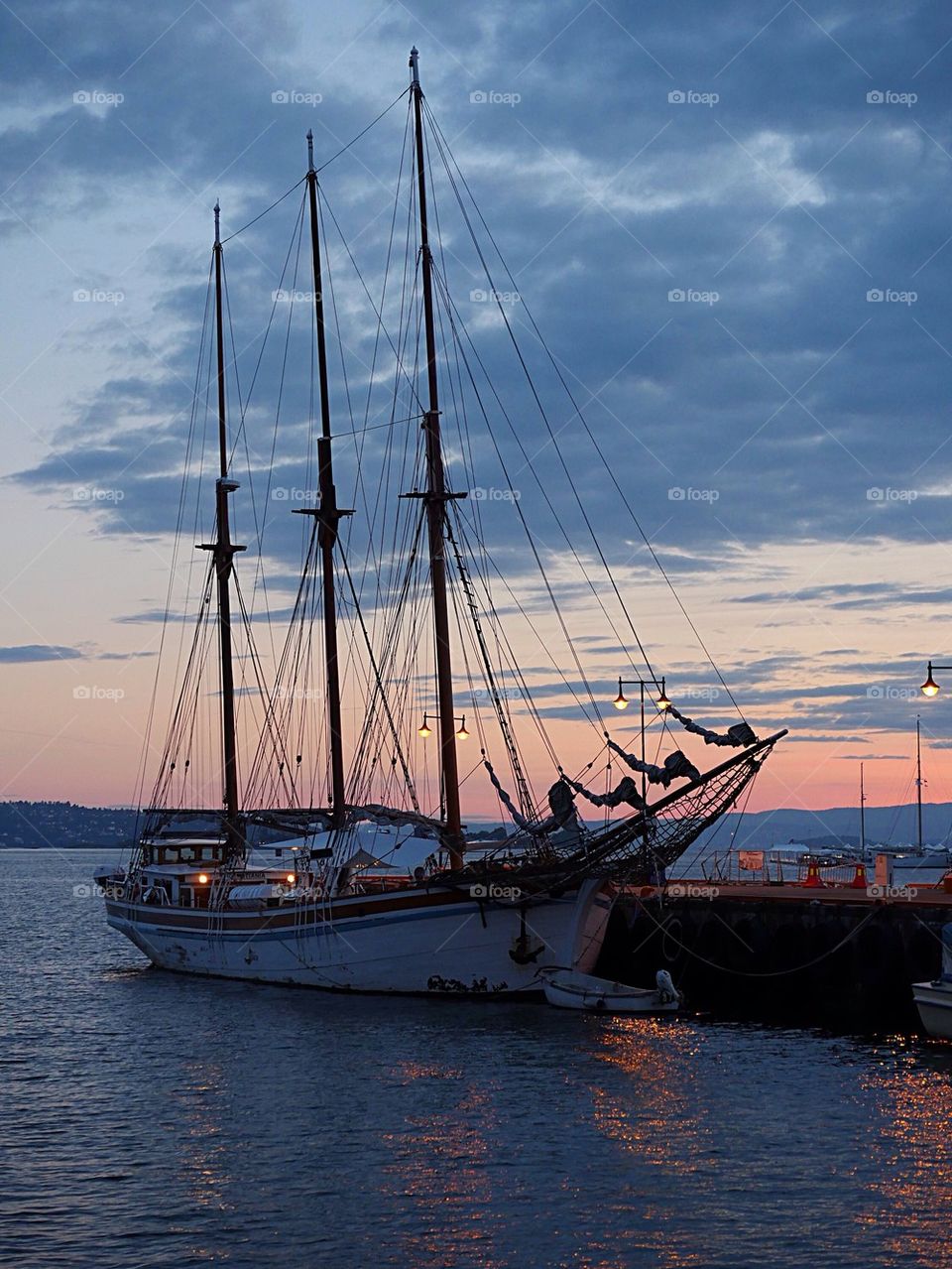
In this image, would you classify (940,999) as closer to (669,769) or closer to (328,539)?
(669,769)

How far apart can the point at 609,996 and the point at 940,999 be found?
398 inches

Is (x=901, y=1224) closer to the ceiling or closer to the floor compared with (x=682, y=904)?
closer to the floor

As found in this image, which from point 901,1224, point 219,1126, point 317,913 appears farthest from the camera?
point 317,913

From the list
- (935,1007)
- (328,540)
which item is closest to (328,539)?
(328,540)

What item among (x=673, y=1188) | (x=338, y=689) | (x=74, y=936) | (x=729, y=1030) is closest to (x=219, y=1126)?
(x=673, y=1188)

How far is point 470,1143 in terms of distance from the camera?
2655 centimetres

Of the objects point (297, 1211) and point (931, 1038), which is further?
point (931, 1038)

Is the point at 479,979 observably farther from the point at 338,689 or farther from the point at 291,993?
the point at 338,689

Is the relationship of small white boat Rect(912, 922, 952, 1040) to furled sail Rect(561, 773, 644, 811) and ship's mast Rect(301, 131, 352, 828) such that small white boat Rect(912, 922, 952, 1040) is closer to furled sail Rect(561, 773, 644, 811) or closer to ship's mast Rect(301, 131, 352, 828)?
furled sail Rect(561, 773, 644, 811)

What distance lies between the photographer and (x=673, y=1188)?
23.4 meters

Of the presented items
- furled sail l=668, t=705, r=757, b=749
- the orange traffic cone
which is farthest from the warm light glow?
the orange traffic cone

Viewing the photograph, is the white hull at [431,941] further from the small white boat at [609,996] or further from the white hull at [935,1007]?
the white hull at [935,1007]

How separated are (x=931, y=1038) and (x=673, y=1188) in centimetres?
1673

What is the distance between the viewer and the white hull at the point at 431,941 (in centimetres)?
4297
